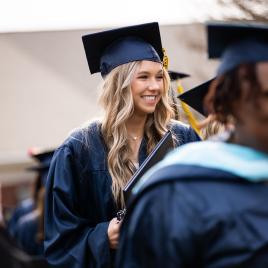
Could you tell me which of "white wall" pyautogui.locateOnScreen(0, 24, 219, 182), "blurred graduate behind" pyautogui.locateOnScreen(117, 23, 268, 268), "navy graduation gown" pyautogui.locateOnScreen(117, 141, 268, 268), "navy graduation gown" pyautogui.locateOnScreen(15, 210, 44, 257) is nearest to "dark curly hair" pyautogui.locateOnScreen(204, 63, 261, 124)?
"blurred graduate behind" pyautogui.locateOnScreen(117, 23, 268, 268)

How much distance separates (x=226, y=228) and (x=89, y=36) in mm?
2431

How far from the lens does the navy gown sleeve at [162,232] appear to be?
2457 millimetres

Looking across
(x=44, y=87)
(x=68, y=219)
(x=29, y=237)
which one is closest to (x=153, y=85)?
(x=68, y=219)

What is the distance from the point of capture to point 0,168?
2434cm

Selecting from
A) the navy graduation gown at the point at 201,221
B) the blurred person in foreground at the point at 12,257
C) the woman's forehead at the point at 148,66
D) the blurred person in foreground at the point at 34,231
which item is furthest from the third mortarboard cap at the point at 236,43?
the blurred person in foreground at the point at 12,257

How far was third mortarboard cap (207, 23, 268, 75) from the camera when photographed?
2576 mm

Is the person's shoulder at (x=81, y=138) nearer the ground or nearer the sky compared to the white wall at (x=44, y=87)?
nearer the sky

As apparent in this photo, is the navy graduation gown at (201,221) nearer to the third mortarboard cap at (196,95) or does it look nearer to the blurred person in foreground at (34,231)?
the third mortarboard cap at (196,95)

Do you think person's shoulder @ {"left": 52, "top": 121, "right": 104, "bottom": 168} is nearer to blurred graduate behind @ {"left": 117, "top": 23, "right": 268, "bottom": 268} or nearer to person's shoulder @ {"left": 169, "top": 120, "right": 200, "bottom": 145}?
person's shoulder @ {"left": 169, "top": 120, "right": 200, "bottom": 145}

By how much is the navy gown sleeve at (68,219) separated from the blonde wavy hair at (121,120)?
0.58 feet

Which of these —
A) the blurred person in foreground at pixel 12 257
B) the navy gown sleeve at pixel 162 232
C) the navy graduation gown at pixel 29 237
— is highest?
the navy gown sleeve at pixel 162 232

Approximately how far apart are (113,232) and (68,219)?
1.09 ft

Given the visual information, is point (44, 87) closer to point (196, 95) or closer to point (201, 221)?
point (196, 95)

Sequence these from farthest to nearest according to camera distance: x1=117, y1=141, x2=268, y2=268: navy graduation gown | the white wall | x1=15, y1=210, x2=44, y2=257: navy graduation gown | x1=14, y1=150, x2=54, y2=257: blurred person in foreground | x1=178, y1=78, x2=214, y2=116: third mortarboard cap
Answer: the white wall < x1=15, y1=210, x2=44, y2=257: navy graduation gown < x1=14, y1=150, x2=54, y2=257: blurred person in foreground < x1=178, y1=78, x2=214, y2=116: third mortarboard cap < x1=117, y1=141, x2=268, y2=268: navy graduation gown
